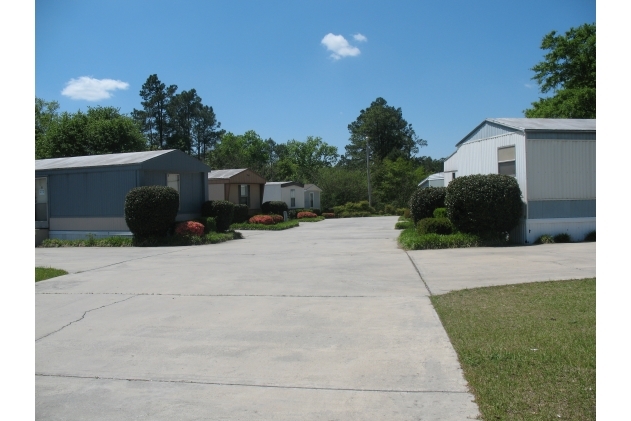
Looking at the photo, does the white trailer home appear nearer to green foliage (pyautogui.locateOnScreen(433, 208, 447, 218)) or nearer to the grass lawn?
green foliage (pyautogui.locateOnScreen(433, 208, 447, 218))

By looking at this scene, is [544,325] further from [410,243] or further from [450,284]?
[410,243]

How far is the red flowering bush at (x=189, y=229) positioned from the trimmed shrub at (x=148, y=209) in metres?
Result: 0.54

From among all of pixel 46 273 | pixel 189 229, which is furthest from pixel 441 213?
pixel 46 273

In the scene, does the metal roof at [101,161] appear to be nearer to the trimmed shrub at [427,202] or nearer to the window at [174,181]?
the window at [174,181]

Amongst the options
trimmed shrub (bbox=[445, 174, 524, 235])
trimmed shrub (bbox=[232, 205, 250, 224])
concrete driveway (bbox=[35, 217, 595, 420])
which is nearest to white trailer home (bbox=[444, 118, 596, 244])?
trimmed shrub (bbox=[445, 174, 524, 235])

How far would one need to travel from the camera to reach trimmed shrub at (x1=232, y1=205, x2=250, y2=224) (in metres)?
29.8

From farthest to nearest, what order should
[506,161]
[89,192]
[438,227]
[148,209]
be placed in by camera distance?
[89,192] < [148,209] < [506,161] < [438,227]

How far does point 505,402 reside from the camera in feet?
13.3

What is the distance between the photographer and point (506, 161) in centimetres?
1612

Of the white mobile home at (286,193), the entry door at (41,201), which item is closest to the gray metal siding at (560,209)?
the entry door at (41,201)

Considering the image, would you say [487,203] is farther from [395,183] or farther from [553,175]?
[395,183]

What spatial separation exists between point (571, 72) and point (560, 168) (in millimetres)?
18079

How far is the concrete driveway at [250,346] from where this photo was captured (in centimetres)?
432
